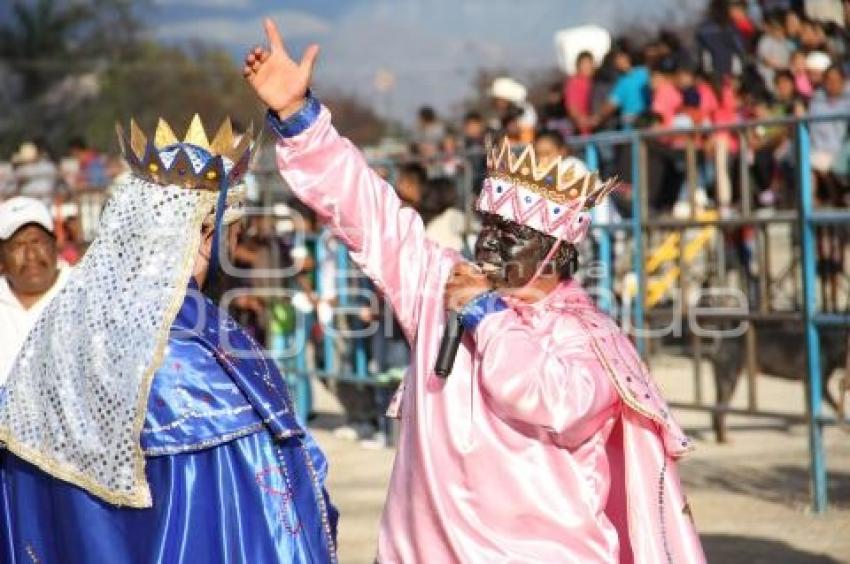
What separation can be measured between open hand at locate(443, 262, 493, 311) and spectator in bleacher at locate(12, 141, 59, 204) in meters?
10.8

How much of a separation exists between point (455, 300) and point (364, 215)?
1.38 ft

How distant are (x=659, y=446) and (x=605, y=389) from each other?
10.5 inches

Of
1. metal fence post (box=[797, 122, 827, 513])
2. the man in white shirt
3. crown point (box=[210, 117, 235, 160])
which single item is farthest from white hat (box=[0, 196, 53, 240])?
metal fence post (box=[797, 122, 827, 513])

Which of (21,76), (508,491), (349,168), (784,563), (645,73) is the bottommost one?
(784,563)

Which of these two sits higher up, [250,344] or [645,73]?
[645,73]

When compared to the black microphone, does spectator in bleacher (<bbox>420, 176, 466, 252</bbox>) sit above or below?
above

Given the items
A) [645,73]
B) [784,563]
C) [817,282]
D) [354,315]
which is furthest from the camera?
[645,73]

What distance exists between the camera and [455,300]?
486cm

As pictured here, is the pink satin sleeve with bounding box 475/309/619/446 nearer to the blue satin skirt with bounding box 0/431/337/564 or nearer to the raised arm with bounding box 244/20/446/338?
the raised arm with bounding box 244/20/446/338

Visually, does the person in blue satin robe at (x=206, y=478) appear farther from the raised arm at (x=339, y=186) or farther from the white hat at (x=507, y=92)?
the white hat at (x=507, y=92)

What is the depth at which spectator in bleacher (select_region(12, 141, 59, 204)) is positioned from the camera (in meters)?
15.8

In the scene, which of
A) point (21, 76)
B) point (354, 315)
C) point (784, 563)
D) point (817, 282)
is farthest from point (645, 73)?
point (21, 76)

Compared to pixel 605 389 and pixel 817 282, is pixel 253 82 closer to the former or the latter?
pixel 605 389

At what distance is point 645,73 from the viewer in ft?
48.1
